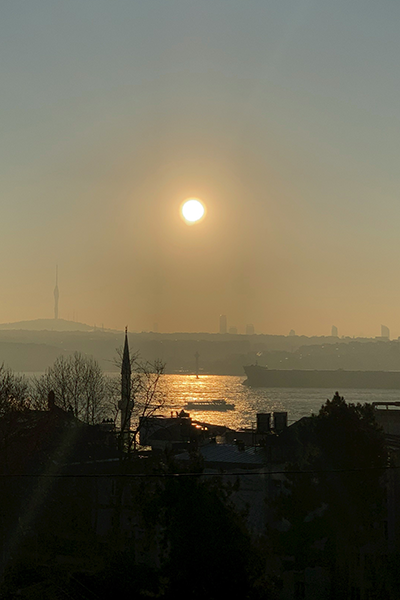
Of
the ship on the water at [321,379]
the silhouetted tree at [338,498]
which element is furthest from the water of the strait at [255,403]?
the silhouetted tree at [338,498]

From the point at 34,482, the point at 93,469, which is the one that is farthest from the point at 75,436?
the point at 34,482

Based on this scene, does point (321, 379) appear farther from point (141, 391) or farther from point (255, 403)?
point (141, 391)

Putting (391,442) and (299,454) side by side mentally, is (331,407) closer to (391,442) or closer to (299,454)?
(299,454)

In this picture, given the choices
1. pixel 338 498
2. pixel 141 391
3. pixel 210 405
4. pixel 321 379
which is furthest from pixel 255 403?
pixel 338 498

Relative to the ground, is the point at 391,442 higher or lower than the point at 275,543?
higher

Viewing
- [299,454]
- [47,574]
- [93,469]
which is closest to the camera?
[47,574]

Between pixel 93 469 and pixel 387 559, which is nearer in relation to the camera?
pixel 387 559

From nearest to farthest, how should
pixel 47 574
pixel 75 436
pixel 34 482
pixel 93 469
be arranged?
pixel 47 574, pixel 34 482, pixel 93 469, pixel 75 436
